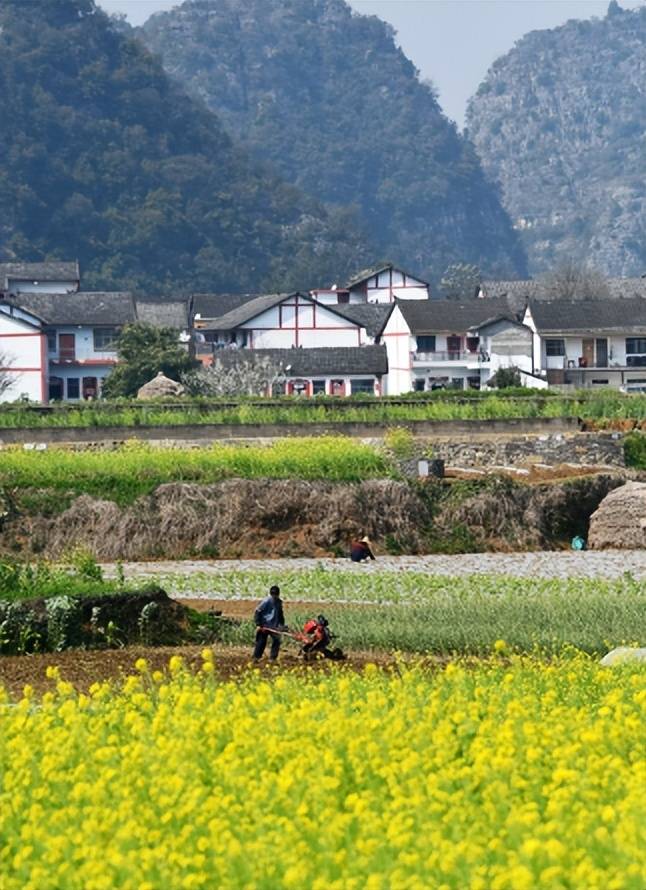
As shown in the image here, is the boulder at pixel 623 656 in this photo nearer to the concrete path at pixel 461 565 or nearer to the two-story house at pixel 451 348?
the concrete path at pixel 461 565

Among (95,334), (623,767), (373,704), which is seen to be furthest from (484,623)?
(95,334)

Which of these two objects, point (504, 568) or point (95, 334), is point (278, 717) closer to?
point (504, 568)

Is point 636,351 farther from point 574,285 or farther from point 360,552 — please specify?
point 360,552

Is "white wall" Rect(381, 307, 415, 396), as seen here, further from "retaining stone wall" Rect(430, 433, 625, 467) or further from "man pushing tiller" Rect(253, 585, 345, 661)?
"man pushing tiller" Rect(253, 585, 345, 661)

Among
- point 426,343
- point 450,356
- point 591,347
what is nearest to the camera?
point 591,347

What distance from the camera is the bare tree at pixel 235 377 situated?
74.9 m

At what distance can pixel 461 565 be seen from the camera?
123 ft

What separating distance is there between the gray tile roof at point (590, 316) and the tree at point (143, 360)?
56.4 ft

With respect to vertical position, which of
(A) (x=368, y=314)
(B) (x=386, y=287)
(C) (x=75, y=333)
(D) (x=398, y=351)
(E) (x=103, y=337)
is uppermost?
(B) (x=386, y=287)

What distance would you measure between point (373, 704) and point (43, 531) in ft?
83.6

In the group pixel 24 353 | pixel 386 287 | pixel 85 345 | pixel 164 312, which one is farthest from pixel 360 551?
pixel 386 287

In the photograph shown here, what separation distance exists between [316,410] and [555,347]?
135 ft

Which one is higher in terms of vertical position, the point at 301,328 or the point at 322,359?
the point at 301,328

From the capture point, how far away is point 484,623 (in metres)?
24.1
